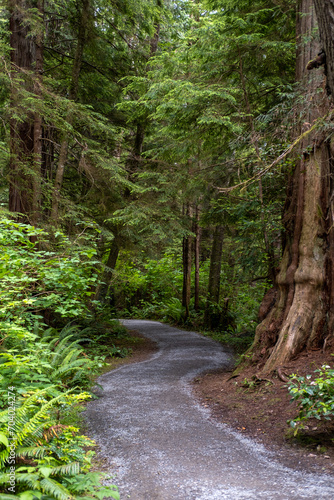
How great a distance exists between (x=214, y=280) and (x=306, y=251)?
8.64 meters

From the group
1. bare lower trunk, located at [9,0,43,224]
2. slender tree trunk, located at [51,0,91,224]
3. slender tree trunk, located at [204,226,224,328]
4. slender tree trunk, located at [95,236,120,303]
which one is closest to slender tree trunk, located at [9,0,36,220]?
bare lower trunk, located at [9,0,43,224]

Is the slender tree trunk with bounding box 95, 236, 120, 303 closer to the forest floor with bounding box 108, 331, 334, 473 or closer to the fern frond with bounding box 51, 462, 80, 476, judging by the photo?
the forest floor with bounding box 108, 331, 334, 473

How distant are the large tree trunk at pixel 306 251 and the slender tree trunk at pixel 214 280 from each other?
22.9ft

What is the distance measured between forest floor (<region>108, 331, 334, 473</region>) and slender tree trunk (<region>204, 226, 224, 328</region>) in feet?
23.7

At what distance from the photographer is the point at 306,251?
619cm

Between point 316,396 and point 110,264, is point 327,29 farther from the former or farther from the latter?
point 110,264

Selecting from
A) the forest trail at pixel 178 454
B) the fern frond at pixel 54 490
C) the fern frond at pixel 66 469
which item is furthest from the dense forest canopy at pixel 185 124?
the fern frond at pixel 54 490

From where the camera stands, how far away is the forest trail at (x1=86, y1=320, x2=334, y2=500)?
2.95 meters

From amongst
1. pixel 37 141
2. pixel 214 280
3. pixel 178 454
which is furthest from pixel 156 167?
pixel 178 454

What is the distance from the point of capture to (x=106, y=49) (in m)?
11.2

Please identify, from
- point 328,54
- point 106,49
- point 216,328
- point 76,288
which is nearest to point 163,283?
point 216,328

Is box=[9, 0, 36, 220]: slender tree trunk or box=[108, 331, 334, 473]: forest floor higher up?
box=[9, 0, 36, 220]: slender tree trunk

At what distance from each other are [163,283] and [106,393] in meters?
15.7

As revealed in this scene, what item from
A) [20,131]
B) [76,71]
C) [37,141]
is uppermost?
[76,71]
